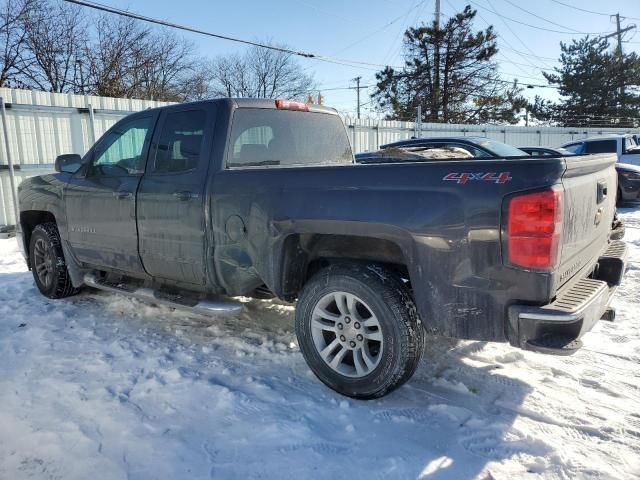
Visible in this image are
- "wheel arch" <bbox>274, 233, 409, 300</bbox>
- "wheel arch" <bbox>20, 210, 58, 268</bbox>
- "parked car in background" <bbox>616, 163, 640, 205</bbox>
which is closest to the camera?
"wheel arch" <bbox>274, 233, 409, 300</bbox>

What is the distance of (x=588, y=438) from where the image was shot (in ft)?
8.70

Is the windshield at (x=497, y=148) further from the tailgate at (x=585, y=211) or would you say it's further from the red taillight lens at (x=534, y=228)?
the red taillight lens at (x=534, y=228)

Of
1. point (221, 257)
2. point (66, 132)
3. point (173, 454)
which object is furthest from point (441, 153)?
point (66, 132)

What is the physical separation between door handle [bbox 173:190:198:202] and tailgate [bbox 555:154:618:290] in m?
2.47

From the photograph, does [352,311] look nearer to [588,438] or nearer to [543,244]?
[543,244]

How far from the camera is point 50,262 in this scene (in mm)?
5332

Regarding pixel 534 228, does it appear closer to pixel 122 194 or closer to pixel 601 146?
pixel 122 194

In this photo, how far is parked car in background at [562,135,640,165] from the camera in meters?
13.3

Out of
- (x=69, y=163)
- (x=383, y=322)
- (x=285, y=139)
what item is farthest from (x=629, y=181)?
(x=69, y=163)

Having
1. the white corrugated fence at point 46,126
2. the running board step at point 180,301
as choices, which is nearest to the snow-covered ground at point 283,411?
the running board step at point 180,301

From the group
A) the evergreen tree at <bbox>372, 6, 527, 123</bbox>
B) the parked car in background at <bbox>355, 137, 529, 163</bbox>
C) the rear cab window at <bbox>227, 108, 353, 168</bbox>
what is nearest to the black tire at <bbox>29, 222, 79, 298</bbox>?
the rear cab window at <bbox>227, 108, 353, 168</bbox>

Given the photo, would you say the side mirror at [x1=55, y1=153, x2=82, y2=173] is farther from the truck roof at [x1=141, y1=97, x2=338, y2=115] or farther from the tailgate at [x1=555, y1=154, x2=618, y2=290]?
the tailgate at [x1=555, y1=154, x2=618, y2=290]

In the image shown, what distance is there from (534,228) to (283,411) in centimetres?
177

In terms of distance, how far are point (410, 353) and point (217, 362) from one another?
1.55 metres
